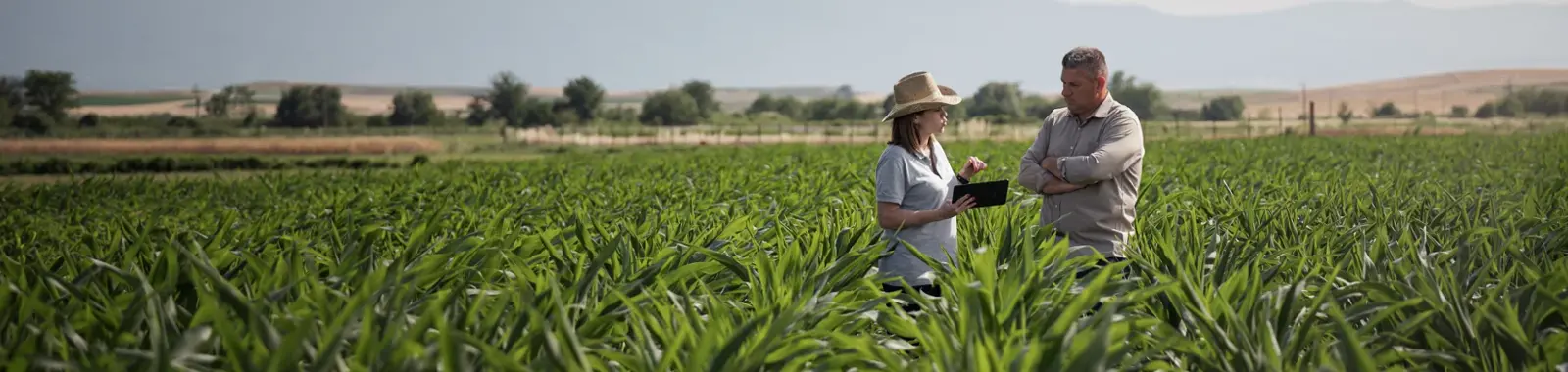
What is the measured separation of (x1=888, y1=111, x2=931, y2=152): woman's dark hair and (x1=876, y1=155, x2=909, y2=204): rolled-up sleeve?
0.08 meters

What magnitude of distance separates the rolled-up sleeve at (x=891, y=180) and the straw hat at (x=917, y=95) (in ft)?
0.55

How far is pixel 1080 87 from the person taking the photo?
517 cm

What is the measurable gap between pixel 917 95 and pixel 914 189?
0.37 meters

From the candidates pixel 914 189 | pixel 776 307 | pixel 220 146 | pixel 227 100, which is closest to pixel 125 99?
pixel 227 100

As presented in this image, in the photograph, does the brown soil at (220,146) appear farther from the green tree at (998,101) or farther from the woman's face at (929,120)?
the green tree at (998,101)

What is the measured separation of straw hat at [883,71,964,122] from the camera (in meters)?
4.82

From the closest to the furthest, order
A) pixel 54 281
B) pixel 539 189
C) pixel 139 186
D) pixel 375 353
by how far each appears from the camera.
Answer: pixel 375 353 → pixel 54 281 → pixel 539 189 → pixel 139 186

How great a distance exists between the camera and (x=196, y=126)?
93.6 meters

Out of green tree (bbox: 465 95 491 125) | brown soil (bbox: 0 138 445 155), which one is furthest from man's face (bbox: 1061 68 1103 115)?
green tree (bbox: 465 95 491 125)

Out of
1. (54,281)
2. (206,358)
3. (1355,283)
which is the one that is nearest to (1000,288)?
(1355,283)

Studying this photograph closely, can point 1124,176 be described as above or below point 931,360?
above

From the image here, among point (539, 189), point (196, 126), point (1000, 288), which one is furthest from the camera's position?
point (196, 126)

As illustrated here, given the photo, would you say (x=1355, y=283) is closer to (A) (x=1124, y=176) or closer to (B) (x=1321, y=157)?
(A) (x=1124, y=176)

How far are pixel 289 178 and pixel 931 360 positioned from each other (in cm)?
1460
